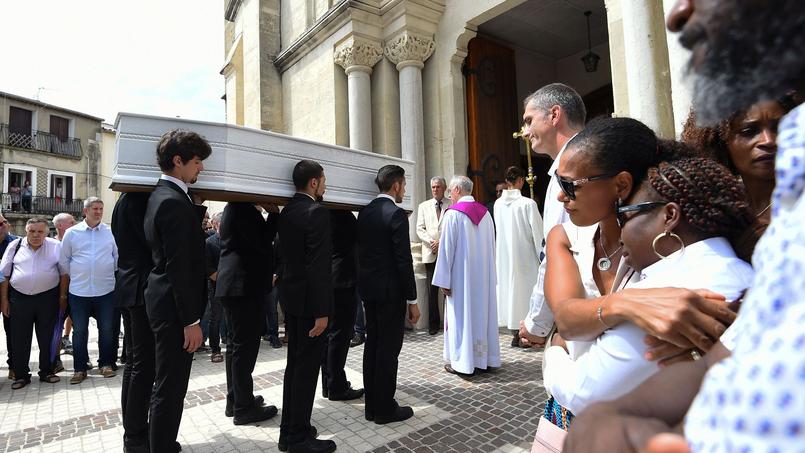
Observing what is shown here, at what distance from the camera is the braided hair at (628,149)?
4.11ft

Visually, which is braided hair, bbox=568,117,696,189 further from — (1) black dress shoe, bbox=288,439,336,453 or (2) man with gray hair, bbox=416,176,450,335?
(2) man with gray hair, bbox=416,176,450,335

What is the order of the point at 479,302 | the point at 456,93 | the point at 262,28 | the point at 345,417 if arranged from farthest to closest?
the point at 262,28 → the point at 456,93 → the point at 479,302 → the point at 345,417

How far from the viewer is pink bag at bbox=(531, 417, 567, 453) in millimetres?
1312

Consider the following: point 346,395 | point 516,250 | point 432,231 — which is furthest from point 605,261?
point 432,231

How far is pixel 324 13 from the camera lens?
8086 millimetres

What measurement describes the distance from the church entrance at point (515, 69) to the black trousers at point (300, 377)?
4688 millimetres

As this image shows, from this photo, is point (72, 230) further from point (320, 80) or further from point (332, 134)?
point (320, 80)

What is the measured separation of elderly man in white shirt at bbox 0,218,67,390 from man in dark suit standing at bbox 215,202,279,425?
277 cm

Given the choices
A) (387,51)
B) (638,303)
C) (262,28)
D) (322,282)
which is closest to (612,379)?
(638,303)

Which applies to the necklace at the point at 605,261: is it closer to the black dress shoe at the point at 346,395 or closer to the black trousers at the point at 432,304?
the black dress shoe at the point at 346,395

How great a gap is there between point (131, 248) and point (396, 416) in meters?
2.28

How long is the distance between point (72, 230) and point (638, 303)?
609 cm

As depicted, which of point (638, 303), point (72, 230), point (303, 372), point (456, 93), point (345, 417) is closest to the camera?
point (638, 303)

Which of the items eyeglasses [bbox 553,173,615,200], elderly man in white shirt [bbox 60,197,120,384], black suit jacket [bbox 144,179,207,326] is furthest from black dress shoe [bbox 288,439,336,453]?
elderly man in white shirt [bbox 60,197,120,384]
